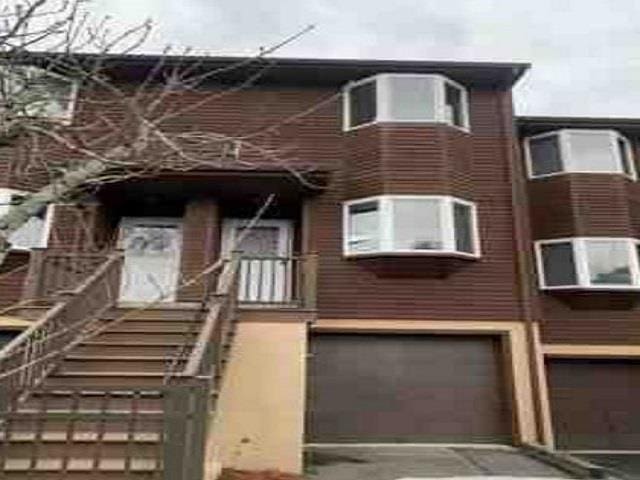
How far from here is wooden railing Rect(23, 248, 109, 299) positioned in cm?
1044

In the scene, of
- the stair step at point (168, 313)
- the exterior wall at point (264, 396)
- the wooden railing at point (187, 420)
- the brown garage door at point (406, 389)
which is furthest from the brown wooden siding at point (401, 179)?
the wooden railing at point (187, 420)

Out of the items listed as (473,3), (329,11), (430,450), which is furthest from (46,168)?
(430,450)

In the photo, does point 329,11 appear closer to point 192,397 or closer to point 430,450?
point 192,397

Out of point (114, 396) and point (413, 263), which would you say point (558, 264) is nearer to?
point (413, 263)

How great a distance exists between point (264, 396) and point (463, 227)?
5.79 metres

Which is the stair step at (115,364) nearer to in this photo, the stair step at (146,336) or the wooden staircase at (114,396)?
the wooden staircase at (114,396)

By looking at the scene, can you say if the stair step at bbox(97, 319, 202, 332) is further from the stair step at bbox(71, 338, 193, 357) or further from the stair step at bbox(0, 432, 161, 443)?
the stair step at bbox(0, 432, 161, 443)

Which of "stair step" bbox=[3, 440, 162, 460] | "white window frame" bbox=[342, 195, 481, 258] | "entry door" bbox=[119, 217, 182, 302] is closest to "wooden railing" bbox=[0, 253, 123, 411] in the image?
"stair step" bbox=[3, 440, 162, 460]

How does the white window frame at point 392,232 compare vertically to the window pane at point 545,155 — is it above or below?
below

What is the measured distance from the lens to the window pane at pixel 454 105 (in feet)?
47.0

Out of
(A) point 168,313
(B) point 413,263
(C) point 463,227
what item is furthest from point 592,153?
(A) point 168,313

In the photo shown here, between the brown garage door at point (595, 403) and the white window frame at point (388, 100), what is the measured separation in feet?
18.6

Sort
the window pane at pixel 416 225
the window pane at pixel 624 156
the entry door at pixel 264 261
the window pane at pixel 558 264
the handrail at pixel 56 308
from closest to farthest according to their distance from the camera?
the handrail at pixel 56 308 → the entry door at pixel 264 261 → the window pane at pixel 416 225 → the window pane at pixel 558 264 → the window pane at pixel 624 156

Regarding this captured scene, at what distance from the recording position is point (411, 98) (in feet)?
46.5
